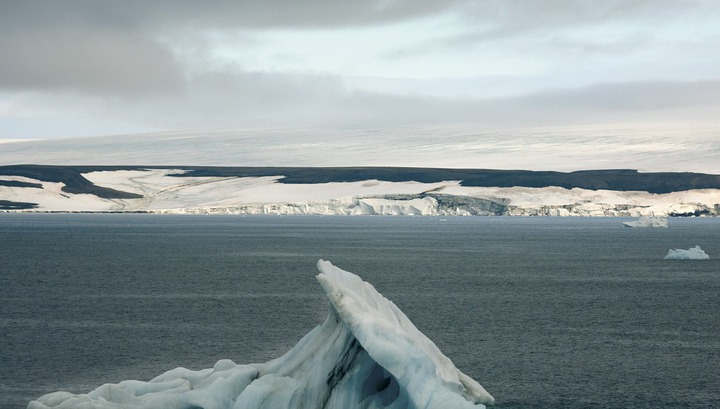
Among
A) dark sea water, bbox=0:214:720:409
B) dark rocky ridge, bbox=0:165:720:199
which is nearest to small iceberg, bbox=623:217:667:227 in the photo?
dark rocky ridge, bbox=0:165:720:199

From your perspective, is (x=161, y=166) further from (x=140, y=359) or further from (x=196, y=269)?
(x=140, y=359)

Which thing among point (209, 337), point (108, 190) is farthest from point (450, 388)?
point (108, 190)

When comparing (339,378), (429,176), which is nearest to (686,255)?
(339,378)

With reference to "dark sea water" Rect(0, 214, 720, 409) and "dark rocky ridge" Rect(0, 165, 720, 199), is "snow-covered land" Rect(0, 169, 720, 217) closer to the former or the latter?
"dark rocky ridge" Rect(0, 165, 720, 199)

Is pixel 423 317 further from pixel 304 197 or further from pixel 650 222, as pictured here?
pixel 304 197

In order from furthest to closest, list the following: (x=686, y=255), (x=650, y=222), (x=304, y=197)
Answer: (x=304, y=197), (x=650, y=222), (x=686, y=255)

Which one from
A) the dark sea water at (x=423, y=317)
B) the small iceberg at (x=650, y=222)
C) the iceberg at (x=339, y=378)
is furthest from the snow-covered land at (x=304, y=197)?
the iceberg at (x=339, y=378)
